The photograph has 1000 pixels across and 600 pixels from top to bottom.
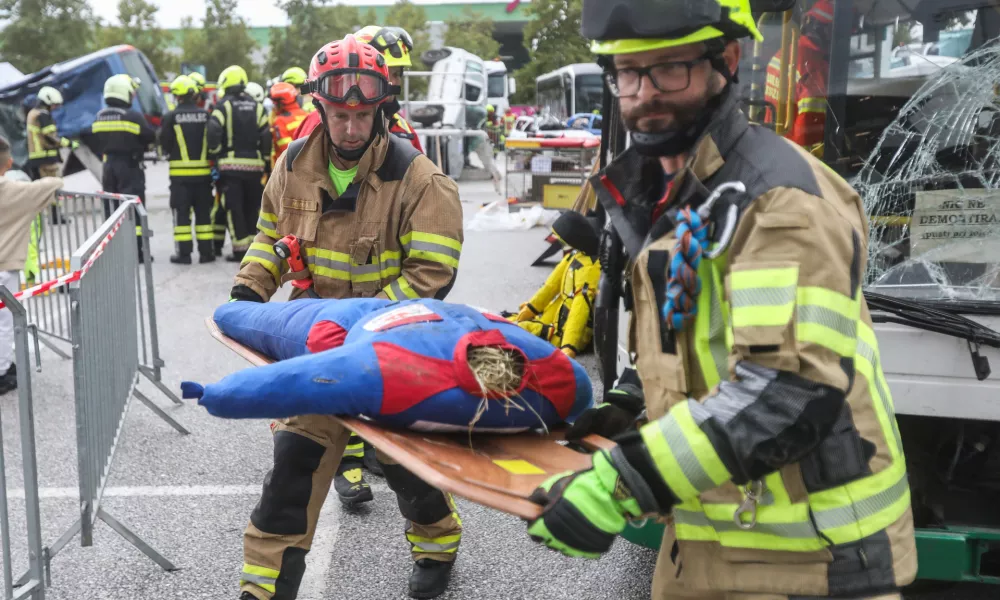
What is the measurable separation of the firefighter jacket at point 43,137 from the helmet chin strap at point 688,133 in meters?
12.1

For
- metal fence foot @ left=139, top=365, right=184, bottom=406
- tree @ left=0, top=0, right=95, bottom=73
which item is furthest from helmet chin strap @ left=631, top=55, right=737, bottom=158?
tree @ left=0, top=0, right=95, bottom=73

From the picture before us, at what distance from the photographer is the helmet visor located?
326 cm

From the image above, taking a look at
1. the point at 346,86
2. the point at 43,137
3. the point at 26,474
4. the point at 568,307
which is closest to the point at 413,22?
the point at 43,137

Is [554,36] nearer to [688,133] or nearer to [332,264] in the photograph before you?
[332,264]

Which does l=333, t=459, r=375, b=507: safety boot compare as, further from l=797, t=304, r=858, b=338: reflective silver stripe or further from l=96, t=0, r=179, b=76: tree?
l=96, t=0, r=179, b=76: tree

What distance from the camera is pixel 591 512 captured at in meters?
1.68

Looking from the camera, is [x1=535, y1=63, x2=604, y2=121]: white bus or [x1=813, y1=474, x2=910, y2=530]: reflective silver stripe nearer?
[x1=813, y1=474, x2=910, y2=530]: reflective silver stripe

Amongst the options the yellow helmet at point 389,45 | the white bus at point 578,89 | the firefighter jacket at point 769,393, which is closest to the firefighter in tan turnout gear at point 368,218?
the firefighter jacket at point 769,393

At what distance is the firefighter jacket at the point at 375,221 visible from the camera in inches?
134

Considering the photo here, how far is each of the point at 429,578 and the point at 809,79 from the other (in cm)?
230

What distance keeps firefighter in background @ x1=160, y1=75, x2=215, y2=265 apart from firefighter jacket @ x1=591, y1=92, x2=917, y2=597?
9.41 metres

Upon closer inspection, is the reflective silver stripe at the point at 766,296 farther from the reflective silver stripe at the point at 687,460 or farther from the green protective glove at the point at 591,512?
the green protective glove at the point at 591,512

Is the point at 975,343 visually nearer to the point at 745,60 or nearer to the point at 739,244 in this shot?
the point at 745,60

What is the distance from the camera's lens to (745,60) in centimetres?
358
